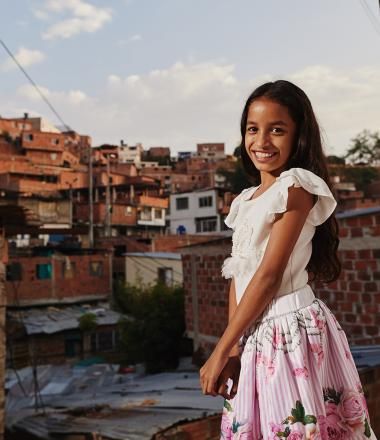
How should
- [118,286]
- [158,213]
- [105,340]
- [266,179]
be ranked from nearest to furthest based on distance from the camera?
[266,179] < [105,340] < [118,286] < [158,213]

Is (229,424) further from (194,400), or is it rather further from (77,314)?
(77,314)

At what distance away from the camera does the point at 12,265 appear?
66.6 feet

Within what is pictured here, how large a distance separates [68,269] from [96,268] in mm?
1235

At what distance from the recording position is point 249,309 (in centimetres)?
133

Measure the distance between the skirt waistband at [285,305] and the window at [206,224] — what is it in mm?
31331

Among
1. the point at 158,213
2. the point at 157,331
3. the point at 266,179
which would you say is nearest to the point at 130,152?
the point at 158,213

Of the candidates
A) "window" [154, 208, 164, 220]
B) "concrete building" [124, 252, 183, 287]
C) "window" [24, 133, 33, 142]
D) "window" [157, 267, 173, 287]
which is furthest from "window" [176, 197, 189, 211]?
"window" [157, 267, 173, 287]

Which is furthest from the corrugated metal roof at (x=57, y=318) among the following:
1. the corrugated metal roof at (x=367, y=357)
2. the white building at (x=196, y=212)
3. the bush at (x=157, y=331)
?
the corrugated metal roof at (x=367, y=357)

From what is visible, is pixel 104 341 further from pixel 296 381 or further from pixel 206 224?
pixel 296 381

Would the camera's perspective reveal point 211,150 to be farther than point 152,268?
Yes

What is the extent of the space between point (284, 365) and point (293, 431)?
154mm

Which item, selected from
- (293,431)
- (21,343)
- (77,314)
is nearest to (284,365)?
(293,431)

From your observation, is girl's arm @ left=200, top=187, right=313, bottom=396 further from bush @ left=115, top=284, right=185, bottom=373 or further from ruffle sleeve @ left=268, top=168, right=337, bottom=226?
bush @ left=115, top=284, right=185, bottom=373

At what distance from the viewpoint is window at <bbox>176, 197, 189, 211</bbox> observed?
34594 millimetres
